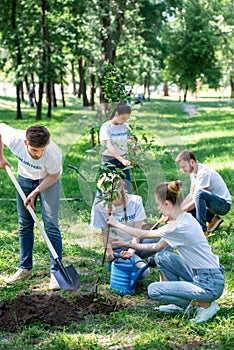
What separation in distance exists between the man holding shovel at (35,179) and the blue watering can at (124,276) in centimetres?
50

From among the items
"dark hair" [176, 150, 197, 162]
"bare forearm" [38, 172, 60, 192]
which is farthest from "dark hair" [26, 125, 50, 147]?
"dark hair" [176, 150, 197, 162]

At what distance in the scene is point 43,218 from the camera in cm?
531

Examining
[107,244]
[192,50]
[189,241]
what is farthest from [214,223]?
[192,50]

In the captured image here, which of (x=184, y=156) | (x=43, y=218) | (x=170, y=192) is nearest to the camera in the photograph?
(x=170, y=192)

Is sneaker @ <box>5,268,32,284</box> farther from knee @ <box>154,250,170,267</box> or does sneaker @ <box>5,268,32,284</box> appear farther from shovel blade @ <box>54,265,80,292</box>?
knee @ <box>154,250,170,267</box>

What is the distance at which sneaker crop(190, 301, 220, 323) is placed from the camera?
14.1ft

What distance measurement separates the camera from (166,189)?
426cm

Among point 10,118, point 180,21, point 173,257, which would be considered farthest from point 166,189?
point 180,21

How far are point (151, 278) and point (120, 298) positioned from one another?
600mm

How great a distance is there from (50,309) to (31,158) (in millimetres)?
1273

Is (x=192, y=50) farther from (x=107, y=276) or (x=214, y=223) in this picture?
(x=107, y=276)

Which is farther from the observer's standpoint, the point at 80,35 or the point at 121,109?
the point at 80,35

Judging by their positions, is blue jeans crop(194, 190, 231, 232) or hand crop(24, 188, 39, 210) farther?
blue jeans crop(194, 190, 231, 232)

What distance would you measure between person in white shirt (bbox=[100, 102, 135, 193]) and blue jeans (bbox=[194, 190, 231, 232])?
179 cm
